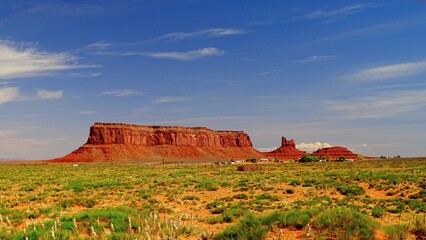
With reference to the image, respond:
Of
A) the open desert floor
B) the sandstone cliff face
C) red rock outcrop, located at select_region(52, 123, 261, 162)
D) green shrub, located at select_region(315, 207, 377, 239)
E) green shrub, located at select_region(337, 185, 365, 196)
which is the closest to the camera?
green shrub, located at select_region(315, 207, 377, 239)

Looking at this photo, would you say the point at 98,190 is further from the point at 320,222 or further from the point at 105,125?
the point at 105,125

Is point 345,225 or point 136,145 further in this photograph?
point 136,145

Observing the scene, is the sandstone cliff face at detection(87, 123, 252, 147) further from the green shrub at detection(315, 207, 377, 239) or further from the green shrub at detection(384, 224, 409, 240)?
the green shrub at detection(384, 224, 409, 240)

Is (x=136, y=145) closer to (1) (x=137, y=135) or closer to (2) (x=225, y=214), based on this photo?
(1) (x=137, y=135)

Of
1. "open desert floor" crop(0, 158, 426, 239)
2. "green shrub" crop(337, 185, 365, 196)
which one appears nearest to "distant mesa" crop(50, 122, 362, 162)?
"open desert floor" crop(0, 158, 426, 239)

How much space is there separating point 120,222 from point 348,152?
614ft

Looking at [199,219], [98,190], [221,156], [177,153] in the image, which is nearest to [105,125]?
[177,153]

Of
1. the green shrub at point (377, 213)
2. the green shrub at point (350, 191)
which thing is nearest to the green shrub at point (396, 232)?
the green shrub at point (377, 213)

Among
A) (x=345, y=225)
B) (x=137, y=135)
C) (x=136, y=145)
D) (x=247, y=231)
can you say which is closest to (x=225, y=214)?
(x=247, y=231)

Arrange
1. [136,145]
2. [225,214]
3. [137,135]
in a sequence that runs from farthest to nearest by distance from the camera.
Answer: [137,135]
[136,145]
[225,214]

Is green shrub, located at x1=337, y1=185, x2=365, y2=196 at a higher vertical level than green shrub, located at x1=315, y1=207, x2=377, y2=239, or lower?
lower

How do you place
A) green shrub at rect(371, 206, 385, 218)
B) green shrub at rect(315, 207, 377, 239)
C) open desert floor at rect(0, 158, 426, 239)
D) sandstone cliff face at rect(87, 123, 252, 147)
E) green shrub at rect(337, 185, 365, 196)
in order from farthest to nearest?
sandstone cliff face at rect(87, 123, 252, 147)
green shrub at rect(337, 185, 365, 196)
green shrub at rect(371, 206, 385, 218)
open desert floor at rect(0, 158, 426, 239)
green shrub at rect(315, 207, 377, 239)

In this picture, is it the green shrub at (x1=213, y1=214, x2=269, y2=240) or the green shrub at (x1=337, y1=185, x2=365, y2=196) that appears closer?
the green shrub at (x1=213, y1=214, x2=269, y2=240)

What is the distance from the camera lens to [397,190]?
77.0 ft
